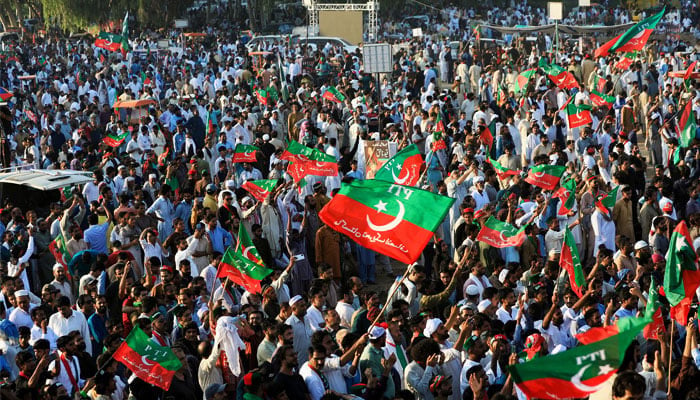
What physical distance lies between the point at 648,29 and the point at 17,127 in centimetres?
1102

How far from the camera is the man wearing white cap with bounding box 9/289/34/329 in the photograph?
10.9 m

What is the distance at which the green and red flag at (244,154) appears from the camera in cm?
1611

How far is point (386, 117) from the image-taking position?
20.1 meters

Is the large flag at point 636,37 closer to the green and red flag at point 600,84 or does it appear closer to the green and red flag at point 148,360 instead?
the green and red flag at point 600,84

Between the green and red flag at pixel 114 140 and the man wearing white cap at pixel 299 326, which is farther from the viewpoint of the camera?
the green and red flag at pixel 114 140

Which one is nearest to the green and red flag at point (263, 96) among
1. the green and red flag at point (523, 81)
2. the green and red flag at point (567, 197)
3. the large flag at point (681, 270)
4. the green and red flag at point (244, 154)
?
the green and red flag at point (523, 81)

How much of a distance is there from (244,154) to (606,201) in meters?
4.76

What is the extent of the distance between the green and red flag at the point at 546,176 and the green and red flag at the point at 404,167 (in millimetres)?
2135

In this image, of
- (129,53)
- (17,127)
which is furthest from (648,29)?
(129,53)

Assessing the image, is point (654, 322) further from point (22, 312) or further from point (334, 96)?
point (334, 96)

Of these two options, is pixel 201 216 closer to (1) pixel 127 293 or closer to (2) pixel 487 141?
(1) pixel 127 293

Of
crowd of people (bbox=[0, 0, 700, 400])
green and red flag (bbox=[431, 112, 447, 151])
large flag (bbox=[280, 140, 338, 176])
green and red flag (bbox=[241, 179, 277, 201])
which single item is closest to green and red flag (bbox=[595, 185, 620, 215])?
crowd of people (bbox=[0, 0, 700, 400])

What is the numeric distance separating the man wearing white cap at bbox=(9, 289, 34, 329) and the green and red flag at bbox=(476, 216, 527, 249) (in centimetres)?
431

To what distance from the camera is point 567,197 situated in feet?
44.5
